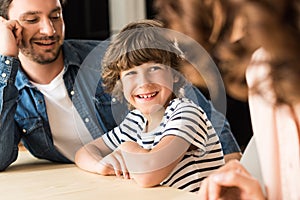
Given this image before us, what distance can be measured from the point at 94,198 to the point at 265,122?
1.69 ft

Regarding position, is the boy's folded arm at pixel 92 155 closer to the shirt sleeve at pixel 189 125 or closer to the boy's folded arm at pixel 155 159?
the boy's folded arm at pixel 155 159

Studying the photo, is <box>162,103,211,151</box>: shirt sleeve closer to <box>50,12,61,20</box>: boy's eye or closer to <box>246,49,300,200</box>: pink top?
<box>246,49,300,200</box>: pink top

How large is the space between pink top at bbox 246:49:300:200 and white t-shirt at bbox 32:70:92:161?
1.03 metres

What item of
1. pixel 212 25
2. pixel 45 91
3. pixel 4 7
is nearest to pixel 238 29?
pixel 212 25

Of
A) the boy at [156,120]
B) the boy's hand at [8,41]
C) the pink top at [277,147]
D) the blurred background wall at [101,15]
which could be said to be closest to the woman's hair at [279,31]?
the pink top at [277,147]

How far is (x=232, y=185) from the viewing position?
0.83 metres

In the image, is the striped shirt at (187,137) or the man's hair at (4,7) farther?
the man's hair at (4,7)

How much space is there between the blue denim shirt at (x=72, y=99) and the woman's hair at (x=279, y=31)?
1.17m

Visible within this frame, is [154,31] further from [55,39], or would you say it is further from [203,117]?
[55,39]

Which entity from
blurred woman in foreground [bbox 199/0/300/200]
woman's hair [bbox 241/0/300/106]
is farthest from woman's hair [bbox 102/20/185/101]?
woman's hair [bbox 241/0/300/106]

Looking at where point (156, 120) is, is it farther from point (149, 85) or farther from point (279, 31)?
point (279, 31)

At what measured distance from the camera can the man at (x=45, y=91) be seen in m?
1.79

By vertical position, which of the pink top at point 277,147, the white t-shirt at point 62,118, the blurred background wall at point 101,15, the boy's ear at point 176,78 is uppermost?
the pink top at point 277,147

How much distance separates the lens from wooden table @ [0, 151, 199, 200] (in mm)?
1250
